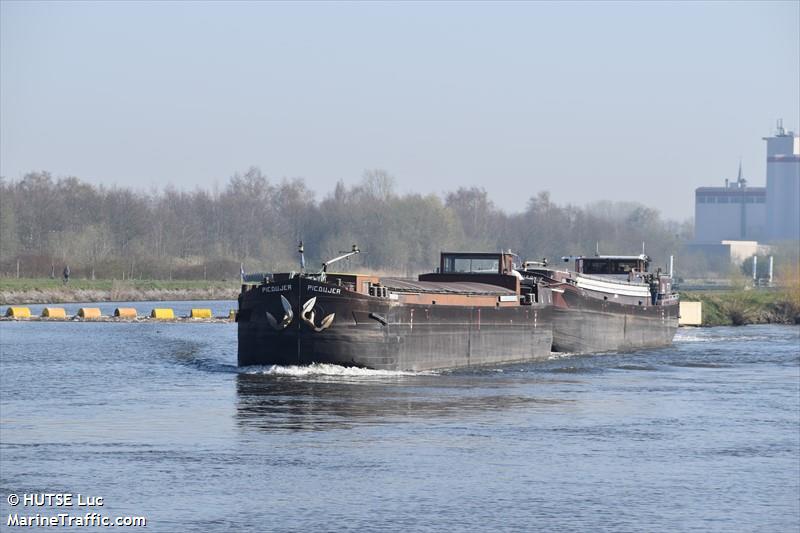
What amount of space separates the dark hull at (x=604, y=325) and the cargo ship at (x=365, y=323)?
1014 cm

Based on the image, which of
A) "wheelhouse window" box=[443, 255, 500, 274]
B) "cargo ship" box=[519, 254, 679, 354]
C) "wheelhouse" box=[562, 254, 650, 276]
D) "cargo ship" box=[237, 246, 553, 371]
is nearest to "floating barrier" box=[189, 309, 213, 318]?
"wheelhouse" box=[562, 254, 650, 276]

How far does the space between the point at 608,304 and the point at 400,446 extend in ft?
135

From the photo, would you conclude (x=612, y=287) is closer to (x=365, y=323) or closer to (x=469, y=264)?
(x=469, y=264)

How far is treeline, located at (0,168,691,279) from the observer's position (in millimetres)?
131000

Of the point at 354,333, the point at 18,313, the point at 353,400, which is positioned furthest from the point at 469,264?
the point at 18,313

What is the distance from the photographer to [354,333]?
49.2 m

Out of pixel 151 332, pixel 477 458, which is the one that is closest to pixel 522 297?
pixel 151 332

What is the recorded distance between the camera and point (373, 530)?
2592 cm

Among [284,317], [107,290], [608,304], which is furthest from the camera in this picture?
[107,290]

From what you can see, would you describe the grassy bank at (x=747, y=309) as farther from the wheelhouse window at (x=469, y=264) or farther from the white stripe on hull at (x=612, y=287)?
the wheelhouse window at (x=469, y=264)

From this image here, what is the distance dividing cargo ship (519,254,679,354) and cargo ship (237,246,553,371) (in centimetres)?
1003

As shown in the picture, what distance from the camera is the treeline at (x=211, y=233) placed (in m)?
131

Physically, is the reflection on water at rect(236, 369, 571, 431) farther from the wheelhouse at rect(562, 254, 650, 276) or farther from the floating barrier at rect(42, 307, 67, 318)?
the floating barrier at rect(42, 307, 67, 318)

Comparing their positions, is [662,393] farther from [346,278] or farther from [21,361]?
[21,361]
